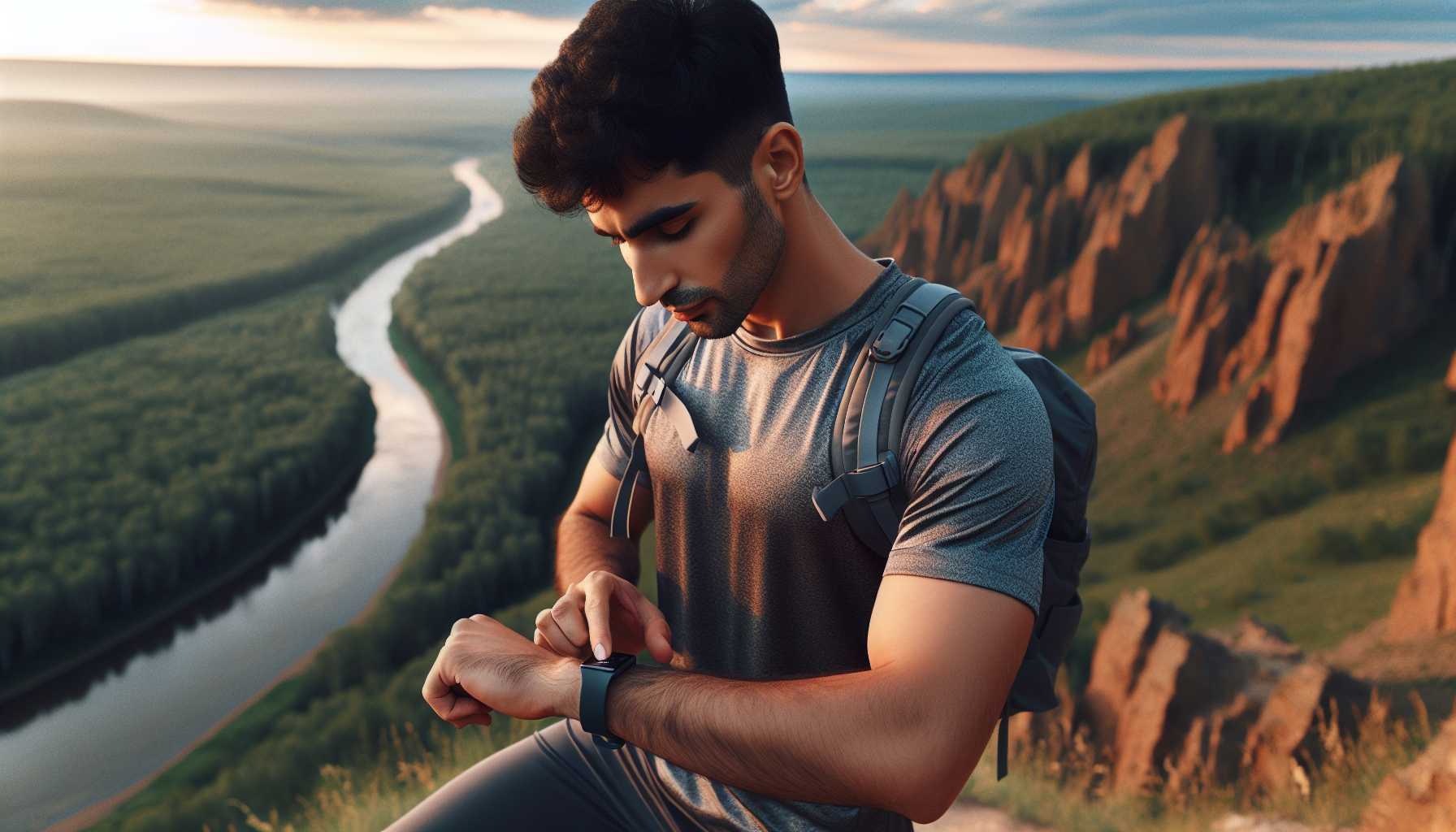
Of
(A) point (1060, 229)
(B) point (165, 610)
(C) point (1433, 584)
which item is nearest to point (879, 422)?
(C) point (1433, 584)

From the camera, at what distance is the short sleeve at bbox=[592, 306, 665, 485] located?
3098mm

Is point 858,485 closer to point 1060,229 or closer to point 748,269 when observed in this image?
point 748,269

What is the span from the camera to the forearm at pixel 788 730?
6.81ft

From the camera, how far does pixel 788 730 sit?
215cm

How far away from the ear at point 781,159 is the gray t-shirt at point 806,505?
335 millimetres

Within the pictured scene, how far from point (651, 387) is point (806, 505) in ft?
2.07

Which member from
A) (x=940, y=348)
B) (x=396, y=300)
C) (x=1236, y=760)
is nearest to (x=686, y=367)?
(x=940, y=348)

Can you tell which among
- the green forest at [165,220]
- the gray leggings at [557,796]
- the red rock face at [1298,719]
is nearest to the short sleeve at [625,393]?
the gray leggings at [557,796]

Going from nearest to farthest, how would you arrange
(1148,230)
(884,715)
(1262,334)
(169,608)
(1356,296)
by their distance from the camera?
(884,715) → (1356,296) → (1262,334) → (169,608) → (1148,230)

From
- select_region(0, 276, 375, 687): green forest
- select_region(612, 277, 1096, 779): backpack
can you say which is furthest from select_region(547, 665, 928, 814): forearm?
select_region(0, 276, 375, 687): green forest

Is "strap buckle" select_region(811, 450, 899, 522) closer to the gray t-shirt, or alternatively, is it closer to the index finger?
the gray t-shirt

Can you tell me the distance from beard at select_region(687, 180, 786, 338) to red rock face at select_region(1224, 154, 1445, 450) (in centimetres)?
2175

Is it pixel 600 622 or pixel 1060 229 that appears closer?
pixel 600 622

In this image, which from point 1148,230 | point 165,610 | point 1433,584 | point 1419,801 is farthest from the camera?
point 1148,230
